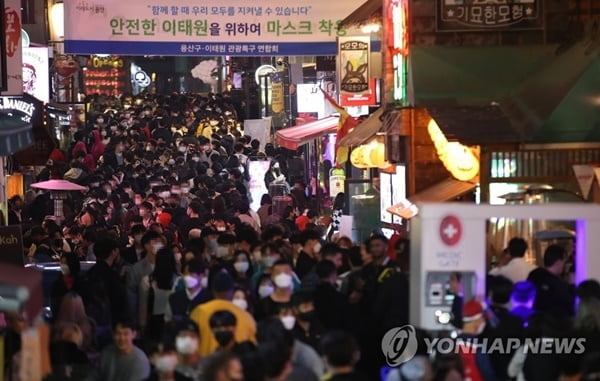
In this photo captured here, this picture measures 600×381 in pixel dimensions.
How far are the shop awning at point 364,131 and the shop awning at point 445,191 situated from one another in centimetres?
209

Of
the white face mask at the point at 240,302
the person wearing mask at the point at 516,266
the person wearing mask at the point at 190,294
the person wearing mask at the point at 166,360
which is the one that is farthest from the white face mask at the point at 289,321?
the person wearing mask at the point at 516,266

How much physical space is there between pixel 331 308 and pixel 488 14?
7.83 meters

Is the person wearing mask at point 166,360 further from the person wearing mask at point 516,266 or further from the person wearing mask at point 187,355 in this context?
the person wearing mask at point 516,266

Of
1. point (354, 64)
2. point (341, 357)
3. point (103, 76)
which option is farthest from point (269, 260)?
point (103, 76)

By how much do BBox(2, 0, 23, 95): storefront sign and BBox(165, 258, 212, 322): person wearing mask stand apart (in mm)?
7161

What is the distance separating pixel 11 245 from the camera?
17797 mm

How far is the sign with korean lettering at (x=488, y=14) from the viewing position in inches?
720

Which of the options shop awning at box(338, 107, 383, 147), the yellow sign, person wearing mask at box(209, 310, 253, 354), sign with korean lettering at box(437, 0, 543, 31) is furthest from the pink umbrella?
the yellow sign

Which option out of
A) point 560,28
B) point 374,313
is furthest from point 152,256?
point 560,28

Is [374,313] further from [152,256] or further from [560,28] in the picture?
[560,28]

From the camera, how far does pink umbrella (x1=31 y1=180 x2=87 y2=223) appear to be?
79.5 ft

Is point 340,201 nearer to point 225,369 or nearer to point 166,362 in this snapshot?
point 166,362

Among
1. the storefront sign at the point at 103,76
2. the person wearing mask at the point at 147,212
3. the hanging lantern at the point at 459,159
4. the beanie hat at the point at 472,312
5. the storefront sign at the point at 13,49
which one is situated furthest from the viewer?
the storefront sign at the point at 103,76

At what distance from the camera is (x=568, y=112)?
16422mm
